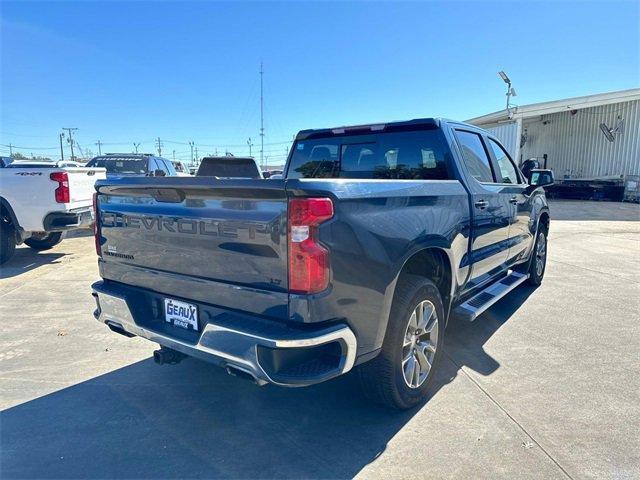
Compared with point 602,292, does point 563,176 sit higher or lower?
higher

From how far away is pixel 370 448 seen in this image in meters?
2.58

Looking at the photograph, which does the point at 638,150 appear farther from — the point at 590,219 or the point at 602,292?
the point at 602,292

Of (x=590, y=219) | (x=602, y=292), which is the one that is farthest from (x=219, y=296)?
(x=590, y=219)

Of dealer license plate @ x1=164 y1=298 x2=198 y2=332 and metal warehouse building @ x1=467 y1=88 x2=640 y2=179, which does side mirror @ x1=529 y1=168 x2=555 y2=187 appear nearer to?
dealer license plate @ x1=164 y1=298 x2=198 y2=332

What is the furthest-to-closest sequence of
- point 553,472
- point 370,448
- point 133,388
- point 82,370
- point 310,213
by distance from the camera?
point 82,370 → point 133,388 → point 370,448 → point 553,472 → point 310,213

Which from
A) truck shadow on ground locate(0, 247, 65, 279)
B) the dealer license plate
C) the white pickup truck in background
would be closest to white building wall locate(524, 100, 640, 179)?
the white pickup truck in background

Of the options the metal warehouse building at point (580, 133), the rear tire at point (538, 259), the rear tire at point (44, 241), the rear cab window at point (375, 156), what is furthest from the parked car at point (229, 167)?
the metal warehouse building at point (580, 133)

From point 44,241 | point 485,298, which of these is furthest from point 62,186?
point 485,298

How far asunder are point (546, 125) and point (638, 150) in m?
6.61

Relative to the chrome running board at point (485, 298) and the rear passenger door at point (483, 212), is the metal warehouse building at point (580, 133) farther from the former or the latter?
the rear passenger door at point (483, 212)

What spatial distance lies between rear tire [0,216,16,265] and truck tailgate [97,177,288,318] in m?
5.54

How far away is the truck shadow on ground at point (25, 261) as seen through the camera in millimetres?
6977

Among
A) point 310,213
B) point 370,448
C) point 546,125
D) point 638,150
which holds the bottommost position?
point 370,448

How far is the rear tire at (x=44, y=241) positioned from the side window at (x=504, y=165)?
8.38 metres
